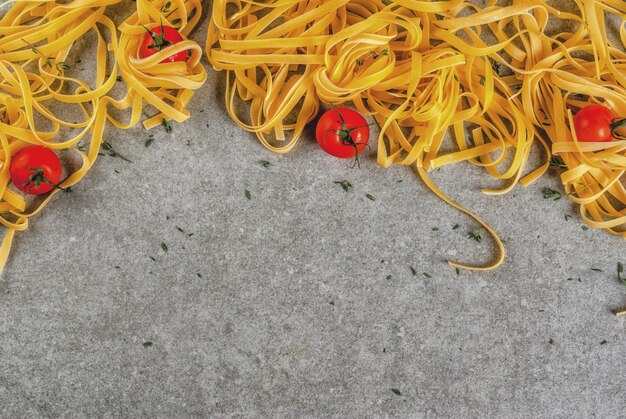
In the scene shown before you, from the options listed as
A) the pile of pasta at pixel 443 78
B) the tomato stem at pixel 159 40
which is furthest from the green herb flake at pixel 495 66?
the tomato stem at pixel 159 40

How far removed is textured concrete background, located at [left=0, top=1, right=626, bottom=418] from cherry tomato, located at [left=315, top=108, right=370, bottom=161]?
112 millimetres

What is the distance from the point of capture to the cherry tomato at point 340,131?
195cm

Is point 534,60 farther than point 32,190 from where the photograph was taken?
Yes

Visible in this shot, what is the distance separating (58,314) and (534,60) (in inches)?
70.9

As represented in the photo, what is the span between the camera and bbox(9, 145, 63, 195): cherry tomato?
192 cm

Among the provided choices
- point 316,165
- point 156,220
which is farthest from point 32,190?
point 316,165

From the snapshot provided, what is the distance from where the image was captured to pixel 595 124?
198cm

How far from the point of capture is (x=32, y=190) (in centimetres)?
197

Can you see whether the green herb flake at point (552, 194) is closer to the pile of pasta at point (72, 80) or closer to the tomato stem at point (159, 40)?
the pile of pasta at point (72, 80)

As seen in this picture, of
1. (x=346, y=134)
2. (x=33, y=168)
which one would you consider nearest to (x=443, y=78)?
(x=346, y=134)

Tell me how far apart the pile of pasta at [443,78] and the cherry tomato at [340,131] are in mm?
61

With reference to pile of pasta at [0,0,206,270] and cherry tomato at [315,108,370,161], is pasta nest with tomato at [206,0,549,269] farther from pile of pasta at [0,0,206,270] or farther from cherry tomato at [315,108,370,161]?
pile of pasta at [0,0,206,270]

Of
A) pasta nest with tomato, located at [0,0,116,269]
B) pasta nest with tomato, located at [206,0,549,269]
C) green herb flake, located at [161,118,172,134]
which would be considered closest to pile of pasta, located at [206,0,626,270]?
pasta nest with tomato, located at [206,0,549,269]

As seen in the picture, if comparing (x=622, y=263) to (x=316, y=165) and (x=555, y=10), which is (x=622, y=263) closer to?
(x=555, y=10)
